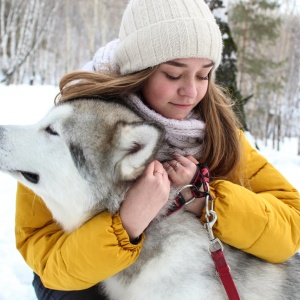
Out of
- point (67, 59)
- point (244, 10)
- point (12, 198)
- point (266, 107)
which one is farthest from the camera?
point (67, 59)

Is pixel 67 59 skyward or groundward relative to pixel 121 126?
groundward

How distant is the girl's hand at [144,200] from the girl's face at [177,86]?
329mm

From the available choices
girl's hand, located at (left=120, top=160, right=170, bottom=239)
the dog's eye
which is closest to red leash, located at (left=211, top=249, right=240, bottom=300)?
girl's hand, located at (left=120, top=160, right=170, bottom=239)

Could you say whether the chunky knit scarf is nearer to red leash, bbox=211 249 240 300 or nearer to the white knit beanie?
the white knit beanie

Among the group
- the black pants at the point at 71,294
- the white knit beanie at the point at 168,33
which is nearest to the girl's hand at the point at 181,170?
the white knit beanie at the point at 168,33

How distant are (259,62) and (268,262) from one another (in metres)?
16.4

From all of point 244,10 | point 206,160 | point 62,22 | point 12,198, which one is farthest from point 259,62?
point 206,160

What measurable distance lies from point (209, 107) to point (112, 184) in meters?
0.65

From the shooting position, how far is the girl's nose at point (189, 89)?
1.68 meters

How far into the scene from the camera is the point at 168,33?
1.65m

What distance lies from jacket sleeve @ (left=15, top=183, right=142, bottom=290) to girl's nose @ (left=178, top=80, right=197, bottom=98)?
1.94ft

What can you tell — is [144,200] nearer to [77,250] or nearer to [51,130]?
[77,250]

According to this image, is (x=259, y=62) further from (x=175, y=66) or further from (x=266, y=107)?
(x=175, y=66)

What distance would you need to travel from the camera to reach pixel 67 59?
69.7 feet
